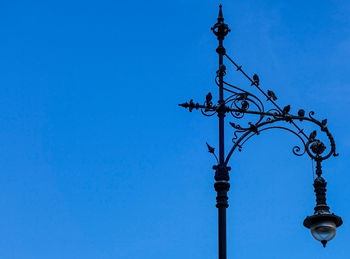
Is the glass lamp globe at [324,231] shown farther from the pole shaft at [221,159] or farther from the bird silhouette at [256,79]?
the bird silhouette at [256,79]

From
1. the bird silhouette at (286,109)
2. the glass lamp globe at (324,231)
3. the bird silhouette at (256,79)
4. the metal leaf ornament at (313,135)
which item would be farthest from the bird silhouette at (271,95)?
the glass lamp globe at (324,231)

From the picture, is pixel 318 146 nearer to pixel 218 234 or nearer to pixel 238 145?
pixel 238 145

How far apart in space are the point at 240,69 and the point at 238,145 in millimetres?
1843

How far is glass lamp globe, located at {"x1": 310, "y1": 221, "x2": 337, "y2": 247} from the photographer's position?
12.6m

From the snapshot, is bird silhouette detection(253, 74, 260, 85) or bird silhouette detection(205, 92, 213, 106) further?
bird silhouette detection(253, 74, 260, 85)

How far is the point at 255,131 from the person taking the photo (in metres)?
13.1

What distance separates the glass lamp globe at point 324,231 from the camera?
41.2 feet

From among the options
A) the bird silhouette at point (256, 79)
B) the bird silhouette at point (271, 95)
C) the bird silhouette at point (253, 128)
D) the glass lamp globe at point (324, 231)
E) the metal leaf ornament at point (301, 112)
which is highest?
the bird silhouette at point (256, 79)

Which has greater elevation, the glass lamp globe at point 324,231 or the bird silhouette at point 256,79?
the bird silhouette at point 256,79

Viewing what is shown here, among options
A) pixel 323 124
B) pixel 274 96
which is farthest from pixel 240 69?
pixel 323 124

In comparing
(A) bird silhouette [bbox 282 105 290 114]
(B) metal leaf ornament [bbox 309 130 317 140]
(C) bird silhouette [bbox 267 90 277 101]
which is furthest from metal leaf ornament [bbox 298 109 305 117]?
(C) bird silhouette [bbox 267 90 277 101]

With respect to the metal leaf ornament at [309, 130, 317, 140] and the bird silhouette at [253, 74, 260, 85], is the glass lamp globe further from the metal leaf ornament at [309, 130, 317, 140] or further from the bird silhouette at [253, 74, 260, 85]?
the bird silhouette at [253, 74, 260, 85]

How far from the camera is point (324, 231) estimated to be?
41.3ft

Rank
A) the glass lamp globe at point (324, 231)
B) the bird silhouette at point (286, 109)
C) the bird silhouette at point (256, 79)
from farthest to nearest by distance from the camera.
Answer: the bird silhouette at point (256, 79), the bird silhouette at point (286, 109), the glass lamp globe at point (324, 231)
